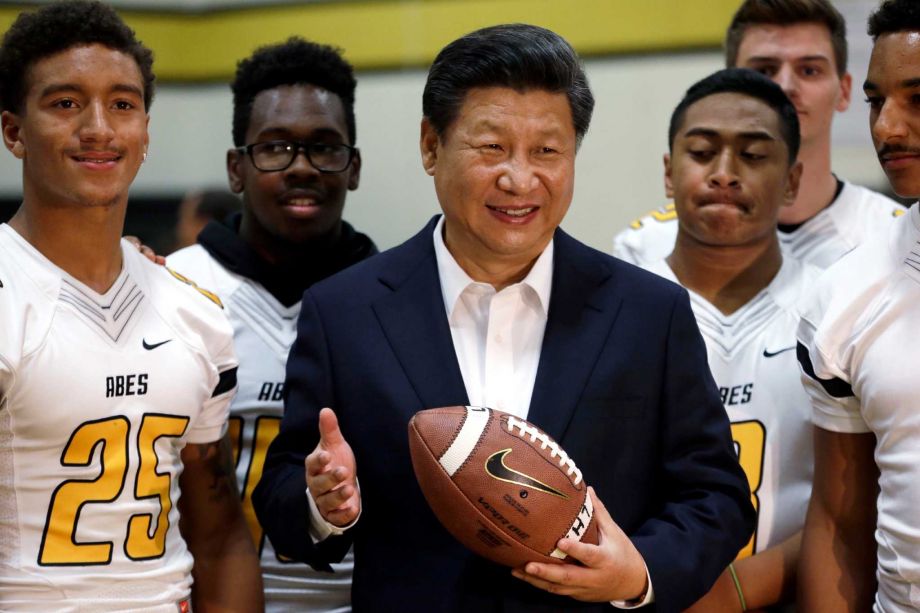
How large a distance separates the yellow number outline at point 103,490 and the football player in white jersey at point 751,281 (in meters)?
1.38

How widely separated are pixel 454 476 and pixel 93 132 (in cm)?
110

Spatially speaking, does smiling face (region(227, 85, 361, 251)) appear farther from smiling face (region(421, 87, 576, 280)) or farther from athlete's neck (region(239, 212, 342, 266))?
smiling face (region(421, 87, 576, 280))

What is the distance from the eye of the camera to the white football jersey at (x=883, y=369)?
2521mm

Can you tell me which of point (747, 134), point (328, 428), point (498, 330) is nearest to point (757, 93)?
point (747, 134)

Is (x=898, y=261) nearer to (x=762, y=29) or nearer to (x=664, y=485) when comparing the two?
(x=664, y=485)

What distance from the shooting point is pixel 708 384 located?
8.14 feet

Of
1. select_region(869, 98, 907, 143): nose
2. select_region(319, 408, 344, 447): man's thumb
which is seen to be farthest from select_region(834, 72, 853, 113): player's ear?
select_region(319, 408, 344, 447): man's thumb

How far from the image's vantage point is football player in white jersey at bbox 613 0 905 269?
11.8 ft

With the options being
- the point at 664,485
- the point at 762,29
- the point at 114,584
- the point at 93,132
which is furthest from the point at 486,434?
the point at 762,29

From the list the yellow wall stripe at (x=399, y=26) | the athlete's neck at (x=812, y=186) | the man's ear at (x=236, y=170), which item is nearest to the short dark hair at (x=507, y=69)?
the man's ear at (x=236, y=170)

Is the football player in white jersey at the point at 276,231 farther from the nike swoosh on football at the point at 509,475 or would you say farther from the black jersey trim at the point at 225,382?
the nike swoosh on football at the point at 509,475

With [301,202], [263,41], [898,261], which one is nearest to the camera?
[898,261]

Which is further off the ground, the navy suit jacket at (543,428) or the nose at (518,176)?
the nose at (518,176)

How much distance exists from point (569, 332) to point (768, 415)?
2.74 ft
